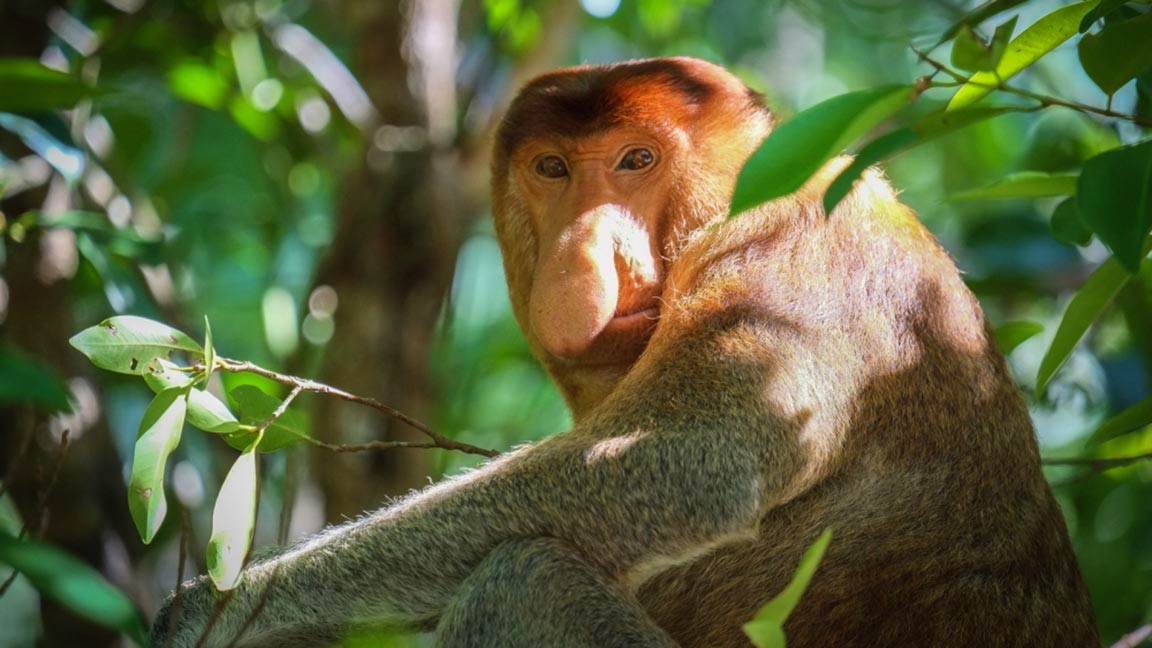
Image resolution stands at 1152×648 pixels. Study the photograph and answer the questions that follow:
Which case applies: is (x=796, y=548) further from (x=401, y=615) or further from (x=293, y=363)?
(x=293, y=363)

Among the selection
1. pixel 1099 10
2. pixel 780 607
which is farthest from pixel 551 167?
pixel 780 607

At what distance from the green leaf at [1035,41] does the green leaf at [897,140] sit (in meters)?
0.07

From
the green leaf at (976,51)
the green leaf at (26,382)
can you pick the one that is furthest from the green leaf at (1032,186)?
the green leaf at (26,382)

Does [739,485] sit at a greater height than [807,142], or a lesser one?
lesser

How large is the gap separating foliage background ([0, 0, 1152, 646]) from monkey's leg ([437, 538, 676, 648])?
1.80 metres

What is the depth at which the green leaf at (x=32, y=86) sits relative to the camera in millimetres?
4141

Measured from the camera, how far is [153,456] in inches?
122

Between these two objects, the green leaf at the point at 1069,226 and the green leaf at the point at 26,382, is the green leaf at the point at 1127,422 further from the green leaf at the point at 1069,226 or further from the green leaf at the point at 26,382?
the green leaf at the point at 26,382

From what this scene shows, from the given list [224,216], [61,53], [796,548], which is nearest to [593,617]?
[796,548]

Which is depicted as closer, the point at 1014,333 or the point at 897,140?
the point at 897,140

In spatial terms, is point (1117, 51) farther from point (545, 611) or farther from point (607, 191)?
point (545, 611)

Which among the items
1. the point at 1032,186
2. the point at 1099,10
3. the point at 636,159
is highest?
the point at 636,159

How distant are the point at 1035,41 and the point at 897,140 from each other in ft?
1.83

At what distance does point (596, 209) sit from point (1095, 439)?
1.89m
